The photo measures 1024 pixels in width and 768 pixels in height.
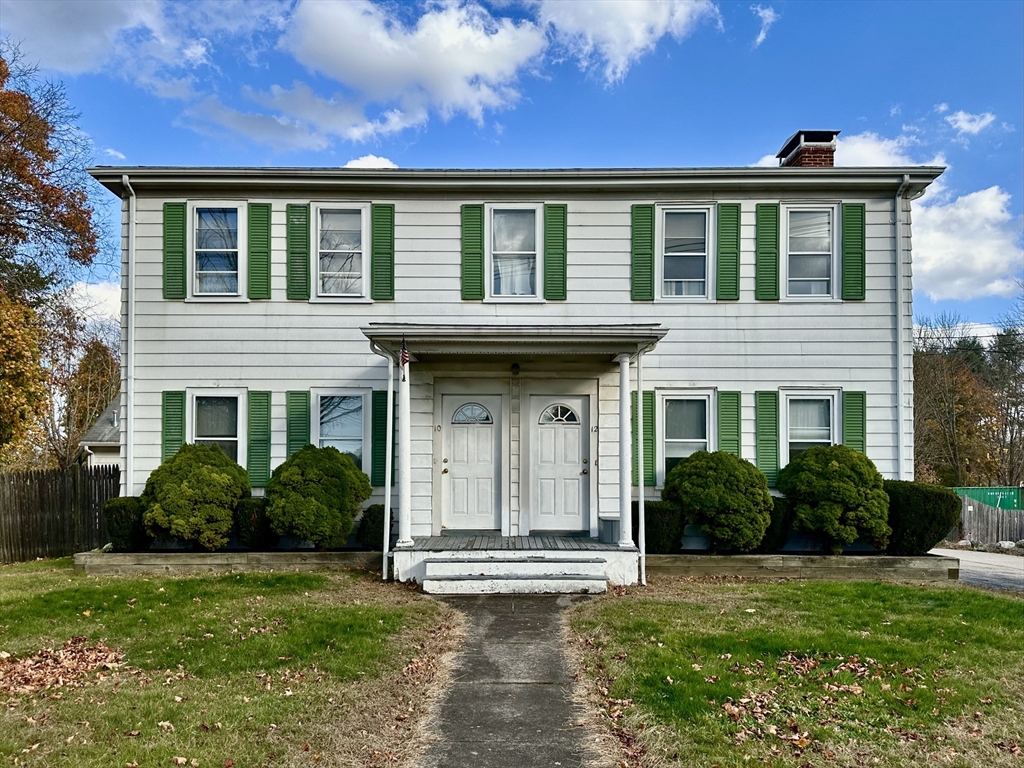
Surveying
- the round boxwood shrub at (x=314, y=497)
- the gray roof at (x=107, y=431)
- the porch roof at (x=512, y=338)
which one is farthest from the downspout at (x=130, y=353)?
the gray roof at (x=107, y=431)

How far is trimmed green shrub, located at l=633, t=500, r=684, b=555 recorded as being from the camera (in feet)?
32.8

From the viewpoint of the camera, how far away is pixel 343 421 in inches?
430

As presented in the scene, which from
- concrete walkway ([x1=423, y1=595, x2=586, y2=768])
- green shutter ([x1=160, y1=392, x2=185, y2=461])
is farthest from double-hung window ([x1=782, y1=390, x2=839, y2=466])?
green shutter ([x1=160, y1=392, x2=185, y2=461])

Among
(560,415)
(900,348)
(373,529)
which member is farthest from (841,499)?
(373,529)

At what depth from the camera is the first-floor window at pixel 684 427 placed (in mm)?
10945

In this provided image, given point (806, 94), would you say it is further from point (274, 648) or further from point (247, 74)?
point (274, 648)

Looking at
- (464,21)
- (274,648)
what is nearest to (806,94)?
(464,21)

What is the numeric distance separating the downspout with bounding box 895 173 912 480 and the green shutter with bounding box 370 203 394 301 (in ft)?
26.5

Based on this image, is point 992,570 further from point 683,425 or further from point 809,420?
point 683,425

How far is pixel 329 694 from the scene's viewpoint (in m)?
4.86

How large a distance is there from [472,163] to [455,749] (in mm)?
9400

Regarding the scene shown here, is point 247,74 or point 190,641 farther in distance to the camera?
point 247,74

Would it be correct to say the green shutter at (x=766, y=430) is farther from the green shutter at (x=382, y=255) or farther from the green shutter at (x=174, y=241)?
the green shutter at (x=174, y=241)

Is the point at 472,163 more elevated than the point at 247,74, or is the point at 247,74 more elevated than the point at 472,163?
the point at 247,74
